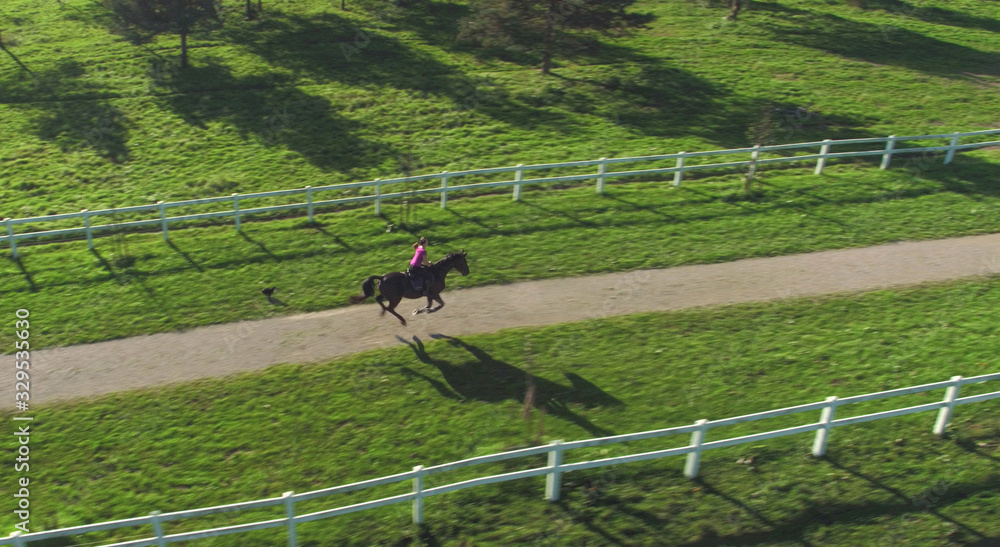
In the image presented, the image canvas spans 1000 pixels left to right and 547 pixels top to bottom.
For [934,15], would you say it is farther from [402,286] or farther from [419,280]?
[402,286]

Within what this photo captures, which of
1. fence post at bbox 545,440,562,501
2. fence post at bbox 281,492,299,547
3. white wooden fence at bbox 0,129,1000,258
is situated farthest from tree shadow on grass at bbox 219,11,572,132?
fence post at bbox 281,492,299,547

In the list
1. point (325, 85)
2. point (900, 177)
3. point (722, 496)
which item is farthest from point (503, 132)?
point (722, 496)

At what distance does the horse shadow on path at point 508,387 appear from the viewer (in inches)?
491

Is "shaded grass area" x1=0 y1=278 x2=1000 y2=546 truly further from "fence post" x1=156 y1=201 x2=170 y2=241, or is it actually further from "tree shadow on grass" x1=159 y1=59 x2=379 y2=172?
"tree shadow on grass" x1=159 y1=59 x2=379 y2=172

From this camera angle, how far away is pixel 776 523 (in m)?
10.4

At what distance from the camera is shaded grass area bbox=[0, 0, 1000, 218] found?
2523 cm

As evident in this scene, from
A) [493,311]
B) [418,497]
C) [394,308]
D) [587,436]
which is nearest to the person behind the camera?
[418,497]

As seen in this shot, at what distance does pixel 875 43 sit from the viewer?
3581 centimetres

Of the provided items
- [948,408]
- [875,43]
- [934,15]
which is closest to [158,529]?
[948,408]

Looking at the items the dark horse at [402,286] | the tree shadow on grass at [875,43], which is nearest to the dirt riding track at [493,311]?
the dark horse at [402,286]

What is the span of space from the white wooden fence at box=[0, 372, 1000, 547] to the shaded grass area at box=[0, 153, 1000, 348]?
20.7ft

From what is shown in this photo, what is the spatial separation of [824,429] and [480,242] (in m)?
9.29

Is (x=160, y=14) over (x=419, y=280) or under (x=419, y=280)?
over

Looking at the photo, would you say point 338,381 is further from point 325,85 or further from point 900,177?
point 325,85
